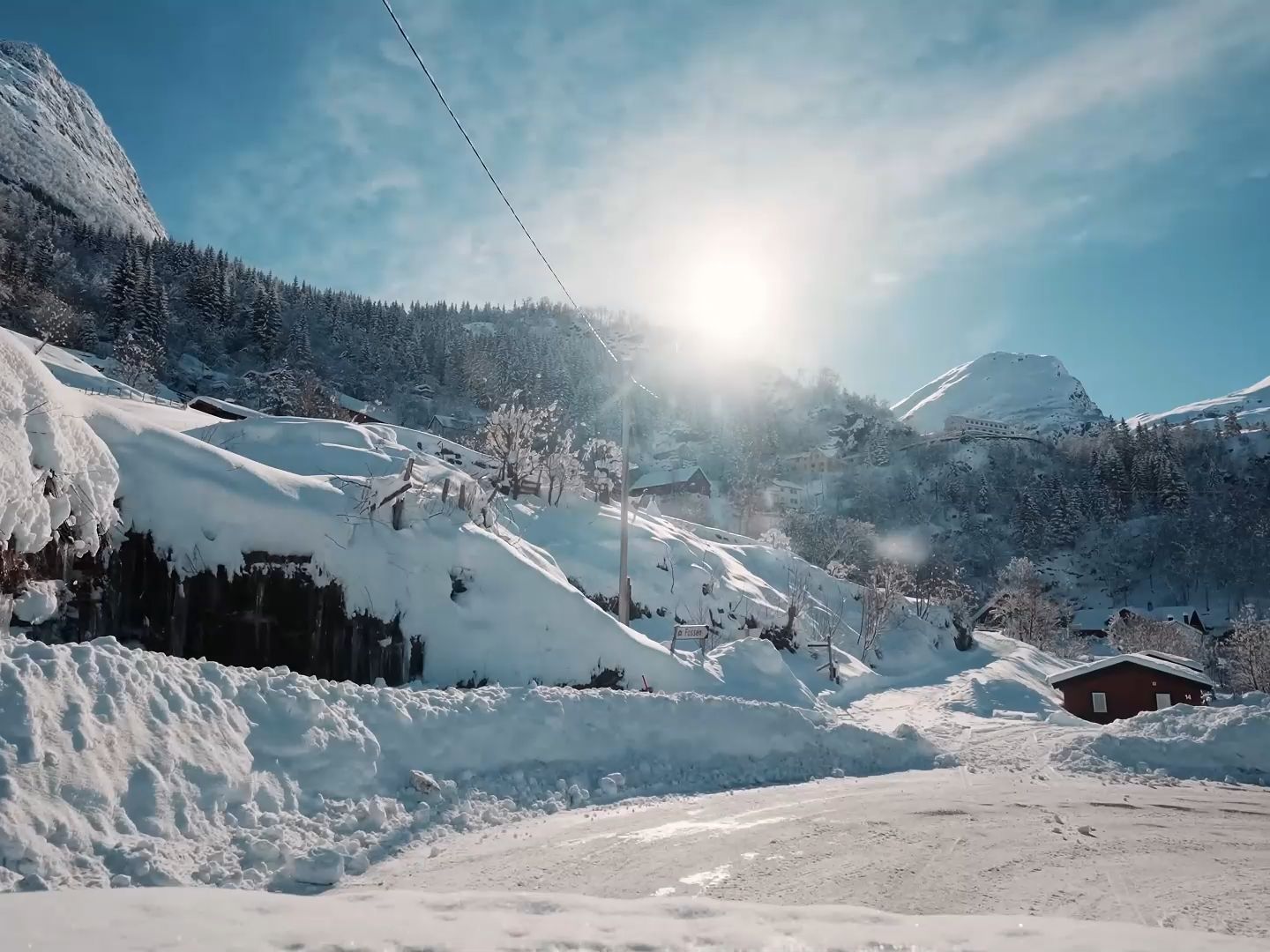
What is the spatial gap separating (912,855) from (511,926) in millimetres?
4457

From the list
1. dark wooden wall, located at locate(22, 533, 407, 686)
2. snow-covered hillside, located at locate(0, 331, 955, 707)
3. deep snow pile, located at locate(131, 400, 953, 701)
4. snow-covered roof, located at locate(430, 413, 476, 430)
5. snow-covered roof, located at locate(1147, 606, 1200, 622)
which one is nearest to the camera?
dark wooden wall, located at locate(22, 533, 407, 686)

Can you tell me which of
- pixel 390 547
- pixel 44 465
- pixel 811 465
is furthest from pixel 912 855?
pixel 811 465

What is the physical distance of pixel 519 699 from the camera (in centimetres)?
1155

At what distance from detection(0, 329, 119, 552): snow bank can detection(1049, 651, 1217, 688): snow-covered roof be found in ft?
118

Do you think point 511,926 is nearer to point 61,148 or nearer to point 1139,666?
point 1139,666

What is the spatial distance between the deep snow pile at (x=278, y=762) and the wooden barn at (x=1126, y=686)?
26.4 metres

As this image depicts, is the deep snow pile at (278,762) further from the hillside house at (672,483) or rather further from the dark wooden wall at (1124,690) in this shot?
the hillside house at (672,483)

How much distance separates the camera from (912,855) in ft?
23.8

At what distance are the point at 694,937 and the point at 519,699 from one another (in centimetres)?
731

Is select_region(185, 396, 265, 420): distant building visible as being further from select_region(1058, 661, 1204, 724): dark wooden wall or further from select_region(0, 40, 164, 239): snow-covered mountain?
select_region(0, 40, 164, 239): snow-covered mountain

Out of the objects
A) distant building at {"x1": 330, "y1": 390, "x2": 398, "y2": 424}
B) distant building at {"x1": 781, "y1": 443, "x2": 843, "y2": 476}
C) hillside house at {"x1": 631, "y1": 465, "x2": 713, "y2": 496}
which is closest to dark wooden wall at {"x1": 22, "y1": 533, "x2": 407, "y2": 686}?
distant building at {"x1": 330, "y1": 390, "x2": 398, "y2": 424}

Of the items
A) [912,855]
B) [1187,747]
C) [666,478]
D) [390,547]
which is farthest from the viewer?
[666,478]

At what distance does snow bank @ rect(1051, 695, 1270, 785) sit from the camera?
12719 mm

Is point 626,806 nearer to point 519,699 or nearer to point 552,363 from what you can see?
point 519,699
